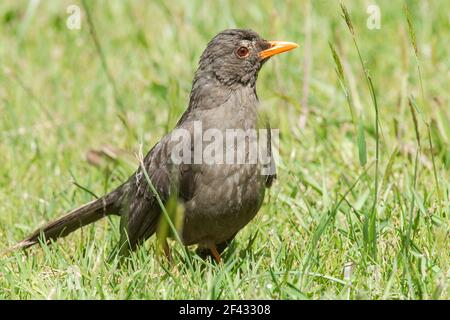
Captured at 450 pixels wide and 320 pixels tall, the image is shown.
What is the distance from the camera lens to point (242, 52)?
18.5ft

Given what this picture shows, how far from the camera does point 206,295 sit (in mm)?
4336

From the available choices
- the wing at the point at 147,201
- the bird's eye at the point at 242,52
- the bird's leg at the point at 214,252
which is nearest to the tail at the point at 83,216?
the wing at the point at 147,201

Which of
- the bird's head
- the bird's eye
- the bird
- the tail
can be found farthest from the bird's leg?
the bird's eye

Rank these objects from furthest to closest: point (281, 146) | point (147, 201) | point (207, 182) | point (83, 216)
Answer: point (281, 146)
point (83, 216)
point (147, 201)
point (207, 182)

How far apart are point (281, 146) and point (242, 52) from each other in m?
1.43

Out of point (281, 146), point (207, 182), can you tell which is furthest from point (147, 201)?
point (281, 146)

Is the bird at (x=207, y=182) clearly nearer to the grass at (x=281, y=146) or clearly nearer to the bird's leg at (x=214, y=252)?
the bird's leg at (x=214, y=252)

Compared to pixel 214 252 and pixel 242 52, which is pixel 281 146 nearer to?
pixel 242 52

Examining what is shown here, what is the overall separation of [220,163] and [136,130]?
2415mm

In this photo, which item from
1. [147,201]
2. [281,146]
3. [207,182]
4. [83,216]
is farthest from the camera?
[281,146]

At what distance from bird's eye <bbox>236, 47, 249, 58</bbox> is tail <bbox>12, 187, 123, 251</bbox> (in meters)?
1.04

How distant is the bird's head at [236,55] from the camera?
555 cm
